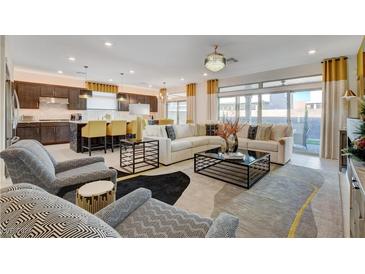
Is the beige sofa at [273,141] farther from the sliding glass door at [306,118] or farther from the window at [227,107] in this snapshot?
the window at [227,107]

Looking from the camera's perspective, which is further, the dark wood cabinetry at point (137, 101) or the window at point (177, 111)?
the window at point (177, 111)

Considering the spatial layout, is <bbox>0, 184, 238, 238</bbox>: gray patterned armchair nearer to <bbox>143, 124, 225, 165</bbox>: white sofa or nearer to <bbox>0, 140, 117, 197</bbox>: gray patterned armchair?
<bbox>0, 140, 117, 197</bbox>: gray patterned armchair

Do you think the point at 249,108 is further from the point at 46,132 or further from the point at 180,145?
the point at 46,132

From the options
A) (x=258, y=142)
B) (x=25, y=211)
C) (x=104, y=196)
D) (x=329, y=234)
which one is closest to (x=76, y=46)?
(x=104, y=196)

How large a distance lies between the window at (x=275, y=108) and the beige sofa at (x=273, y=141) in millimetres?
1446

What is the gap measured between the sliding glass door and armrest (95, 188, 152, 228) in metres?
5.83

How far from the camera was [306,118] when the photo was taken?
18.2 feet

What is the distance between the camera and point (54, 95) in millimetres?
6828

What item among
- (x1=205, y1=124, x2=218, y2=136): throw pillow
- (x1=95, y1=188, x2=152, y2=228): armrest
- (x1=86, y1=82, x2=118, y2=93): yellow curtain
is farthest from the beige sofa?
(x1=86, y1=82, x2=118, y2=93): yellow curtain

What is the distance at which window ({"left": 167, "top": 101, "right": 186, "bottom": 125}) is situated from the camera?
9.59m

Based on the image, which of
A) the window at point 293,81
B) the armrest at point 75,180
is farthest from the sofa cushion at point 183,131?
the armrest at point 75,180

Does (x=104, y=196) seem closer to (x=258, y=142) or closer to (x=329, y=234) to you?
(x=329, y=234)

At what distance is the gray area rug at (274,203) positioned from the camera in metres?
1.77

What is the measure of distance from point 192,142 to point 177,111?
5435mm
